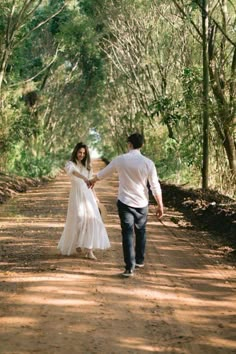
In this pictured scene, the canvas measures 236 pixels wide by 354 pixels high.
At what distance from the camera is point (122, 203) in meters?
9.12

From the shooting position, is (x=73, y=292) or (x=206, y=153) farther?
(x=206, y=153)

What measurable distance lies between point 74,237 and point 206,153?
9254mm

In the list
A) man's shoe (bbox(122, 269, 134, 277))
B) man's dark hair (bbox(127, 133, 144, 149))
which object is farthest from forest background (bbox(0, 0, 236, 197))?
man's shoe (bbox(122, 269, 134, 277))

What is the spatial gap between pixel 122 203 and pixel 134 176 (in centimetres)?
41

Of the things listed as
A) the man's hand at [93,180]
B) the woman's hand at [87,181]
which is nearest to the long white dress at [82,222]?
the woman's hand at [87,181]

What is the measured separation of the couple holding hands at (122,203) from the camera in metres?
9.09

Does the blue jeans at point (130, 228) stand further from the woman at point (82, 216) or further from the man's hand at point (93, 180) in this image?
the woman at point (82, 216)

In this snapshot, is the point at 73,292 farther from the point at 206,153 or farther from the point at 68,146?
the point at 68,146

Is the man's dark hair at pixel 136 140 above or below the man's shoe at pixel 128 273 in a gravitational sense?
above

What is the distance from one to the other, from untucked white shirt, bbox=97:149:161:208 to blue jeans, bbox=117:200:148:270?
0.09 m

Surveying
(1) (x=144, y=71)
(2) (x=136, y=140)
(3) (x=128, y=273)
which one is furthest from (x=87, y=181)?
(1) (x=144, y=71)

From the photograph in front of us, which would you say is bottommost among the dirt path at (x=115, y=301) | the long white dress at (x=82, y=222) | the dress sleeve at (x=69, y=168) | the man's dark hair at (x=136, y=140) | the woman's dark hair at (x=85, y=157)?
the dirt path at (x=115, y=301)

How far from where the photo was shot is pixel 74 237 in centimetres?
1048

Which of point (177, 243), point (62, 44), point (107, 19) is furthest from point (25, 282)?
point (62, 44)
